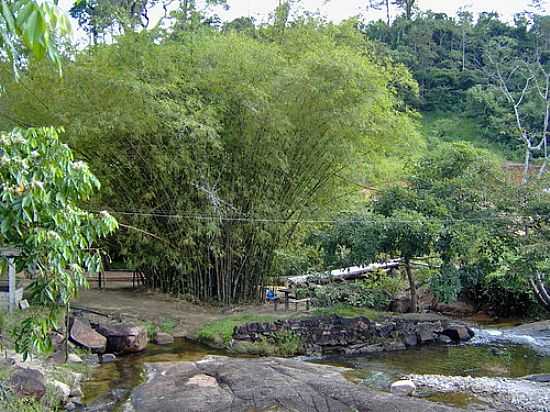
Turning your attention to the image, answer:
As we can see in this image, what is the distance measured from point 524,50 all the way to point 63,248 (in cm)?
2795

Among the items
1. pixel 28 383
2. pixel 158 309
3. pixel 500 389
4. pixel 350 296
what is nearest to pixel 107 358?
pixel 28 383

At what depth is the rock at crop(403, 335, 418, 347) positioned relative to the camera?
10.2 metres

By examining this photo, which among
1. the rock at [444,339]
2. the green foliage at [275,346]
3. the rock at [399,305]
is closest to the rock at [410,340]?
the rock at [444,339]

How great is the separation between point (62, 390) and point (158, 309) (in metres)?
4.83

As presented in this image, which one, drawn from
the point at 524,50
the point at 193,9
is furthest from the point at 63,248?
the point at 524,50

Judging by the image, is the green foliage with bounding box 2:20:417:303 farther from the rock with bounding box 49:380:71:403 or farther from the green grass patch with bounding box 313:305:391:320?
the rock with bounding box 49:380:71:403

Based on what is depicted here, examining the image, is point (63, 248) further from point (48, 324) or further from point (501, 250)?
point (501, 250)

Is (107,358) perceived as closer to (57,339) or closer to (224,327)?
(57,339)

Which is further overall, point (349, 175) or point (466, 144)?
point (349, 175)

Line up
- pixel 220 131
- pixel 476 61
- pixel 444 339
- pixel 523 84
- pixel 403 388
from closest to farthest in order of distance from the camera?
pixel 403 388 → pixel 220 131 → pixel 444 339 → pixel 523 84 → pixel 476 61

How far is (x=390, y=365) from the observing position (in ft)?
29.4

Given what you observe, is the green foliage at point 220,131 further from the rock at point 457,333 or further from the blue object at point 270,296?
the rock at point 457,333

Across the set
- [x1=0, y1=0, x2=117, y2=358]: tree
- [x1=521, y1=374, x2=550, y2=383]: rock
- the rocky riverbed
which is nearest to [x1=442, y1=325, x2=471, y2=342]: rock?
[x1=521, y1=374, x2=550, y2=383]: rock

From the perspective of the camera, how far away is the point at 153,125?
965 cm
